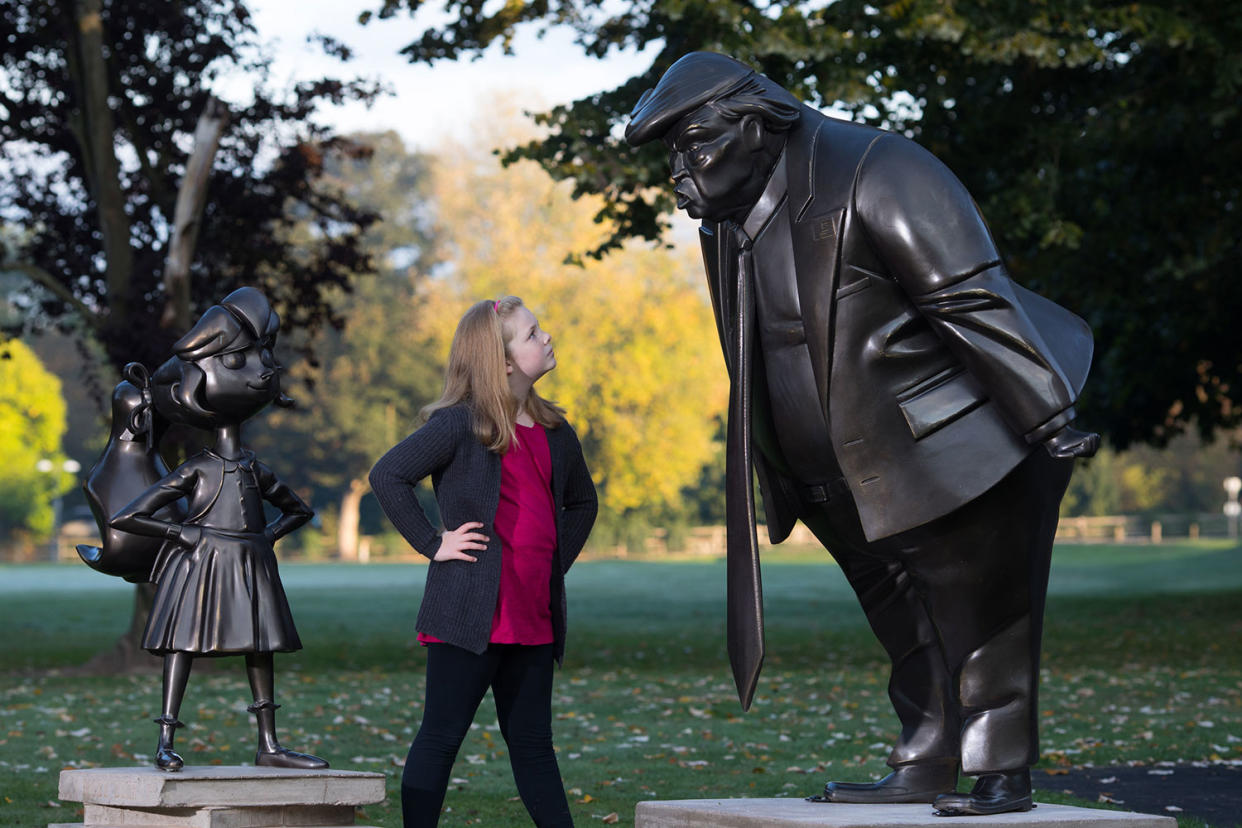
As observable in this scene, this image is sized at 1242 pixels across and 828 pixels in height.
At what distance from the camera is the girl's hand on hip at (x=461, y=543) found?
528cm

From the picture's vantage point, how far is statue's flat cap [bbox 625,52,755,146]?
4328 millimetres

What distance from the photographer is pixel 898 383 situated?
435 centimetres

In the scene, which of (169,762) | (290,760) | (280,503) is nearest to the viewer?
(169,762)

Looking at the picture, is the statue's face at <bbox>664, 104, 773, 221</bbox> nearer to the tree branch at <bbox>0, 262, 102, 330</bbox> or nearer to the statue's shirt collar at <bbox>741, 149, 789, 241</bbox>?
the statue's shirt collar at <bbox>741, 149, 789, 241</bbox>

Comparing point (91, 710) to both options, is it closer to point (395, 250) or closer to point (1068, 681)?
point (1068, 681)

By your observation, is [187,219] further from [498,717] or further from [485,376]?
[498,717]

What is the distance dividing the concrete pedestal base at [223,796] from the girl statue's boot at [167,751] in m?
0.04

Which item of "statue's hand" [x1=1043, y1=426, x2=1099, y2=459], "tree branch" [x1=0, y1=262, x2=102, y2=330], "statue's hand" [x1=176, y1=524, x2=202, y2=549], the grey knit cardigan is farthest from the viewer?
"tree branch" [x1=0, y1=262, x2=102, y2=330]

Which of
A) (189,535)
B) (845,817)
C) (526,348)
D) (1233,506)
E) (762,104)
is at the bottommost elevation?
(845,817)

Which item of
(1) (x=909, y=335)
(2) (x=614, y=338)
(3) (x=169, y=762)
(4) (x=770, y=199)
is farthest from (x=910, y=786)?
(2) (x=614, y=338)

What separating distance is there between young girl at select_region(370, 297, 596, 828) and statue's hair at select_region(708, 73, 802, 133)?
1265 mm

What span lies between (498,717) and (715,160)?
215 cm

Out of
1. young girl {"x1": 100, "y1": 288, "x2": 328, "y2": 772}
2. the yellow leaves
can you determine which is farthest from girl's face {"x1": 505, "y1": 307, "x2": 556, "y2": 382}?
the yellow leaves

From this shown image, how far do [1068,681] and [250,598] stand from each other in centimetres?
989
